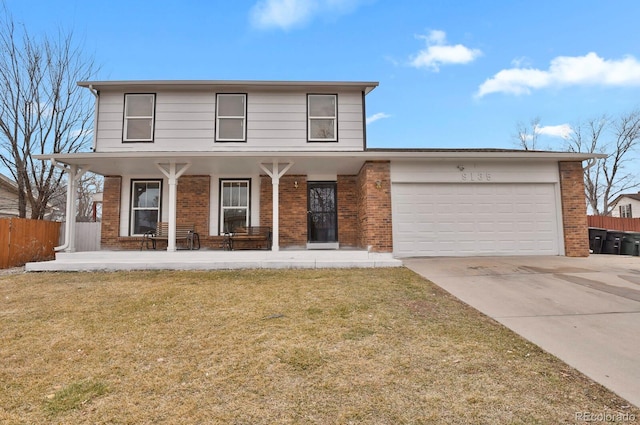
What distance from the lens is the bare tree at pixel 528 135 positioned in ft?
92.5

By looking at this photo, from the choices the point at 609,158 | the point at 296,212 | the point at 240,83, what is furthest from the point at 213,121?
the point at 609,158

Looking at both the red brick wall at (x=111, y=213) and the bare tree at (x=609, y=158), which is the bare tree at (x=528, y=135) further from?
the red brick wall at (x=111, y=213)

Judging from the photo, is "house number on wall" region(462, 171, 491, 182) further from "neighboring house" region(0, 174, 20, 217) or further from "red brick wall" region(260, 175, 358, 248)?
"neighboring house" region(0, 174, 20, 217)

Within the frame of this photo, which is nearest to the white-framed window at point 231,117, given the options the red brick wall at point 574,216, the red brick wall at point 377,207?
the red brick wall at point 377,207

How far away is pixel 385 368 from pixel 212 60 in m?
13.8

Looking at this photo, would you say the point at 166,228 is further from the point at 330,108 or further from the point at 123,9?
the point at 123,9

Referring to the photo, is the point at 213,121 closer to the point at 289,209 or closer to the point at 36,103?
the point at 289,209

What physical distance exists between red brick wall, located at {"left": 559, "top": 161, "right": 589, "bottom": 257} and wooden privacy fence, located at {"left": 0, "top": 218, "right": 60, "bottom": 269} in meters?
15.4

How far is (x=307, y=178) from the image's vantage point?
35.1 ft

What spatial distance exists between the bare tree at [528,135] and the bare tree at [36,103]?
99.9 ft

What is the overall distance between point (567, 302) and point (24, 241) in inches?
512

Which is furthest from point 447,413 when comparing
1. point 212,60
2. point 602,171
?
point 602,171

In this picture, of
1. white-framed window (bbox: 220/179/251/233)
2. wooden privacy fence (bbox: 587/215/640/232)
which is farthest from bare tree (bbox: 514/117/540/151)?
white-framed window (bbox: 220/179/251/233)

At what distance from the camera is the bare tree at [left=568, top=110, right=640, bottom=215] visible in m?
25.5
